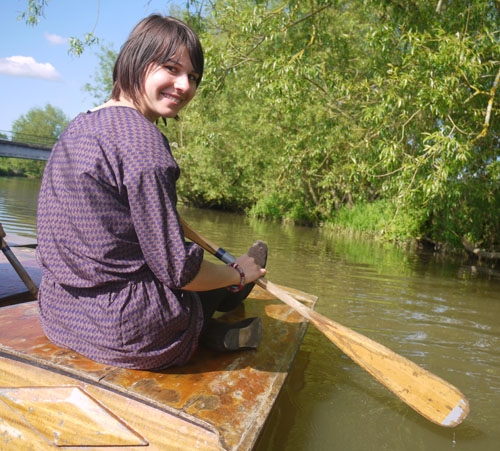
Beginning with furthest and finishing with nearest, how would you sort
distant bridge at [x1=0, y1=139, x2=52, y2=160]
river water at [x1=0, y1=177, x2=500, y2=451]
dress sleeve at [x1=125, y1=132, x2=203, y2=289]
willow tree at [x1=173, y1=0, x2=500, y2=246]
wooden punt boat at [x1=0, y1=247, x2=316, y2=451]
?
distant bridge at [x1=0, y1=139, x2=52, y2=160] → willow tree at [x1=173, y1=0, x2=500, y2=246] → river water at [x1=0, y1=177, x2=500, y2=451] → wooden punt boat at [x1=0, y1=247, x2=316, y2=451] → dress sleeve at [x1=125, y1=132, x2=203, y2=289]

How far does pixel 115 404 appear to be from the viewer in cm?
166

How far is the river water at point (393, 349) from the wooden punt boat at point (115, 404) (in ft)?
1.85

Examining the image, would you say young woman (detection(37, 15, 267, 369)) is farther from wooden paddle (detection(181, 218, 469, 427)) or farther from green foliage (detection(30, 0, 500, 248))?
green foliage (detection(30, 0, 500, 248))

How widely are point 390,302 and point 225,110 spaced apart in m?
14.6

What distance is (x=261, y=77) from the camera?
6.62 m

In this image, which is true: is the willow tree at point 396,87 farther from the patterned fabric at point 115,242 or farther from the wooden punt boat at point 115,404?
the patterned fabric at point 115,242

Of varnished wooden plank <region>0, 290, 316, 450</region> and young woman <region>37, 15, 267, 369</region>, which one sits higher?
young woman <region>37, 15, 267, 369</region>

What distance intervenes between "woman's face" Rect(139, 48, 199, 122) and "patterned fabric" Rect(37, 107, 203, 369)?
0.47 feet

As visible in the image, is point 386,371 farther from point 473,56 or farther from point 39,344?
point 473,56

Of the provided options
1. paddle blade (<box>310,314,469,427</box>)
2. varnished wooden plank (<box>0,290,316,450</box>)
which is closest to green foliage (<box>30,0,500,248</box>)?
paddle blade (<box>310,314,469,427</box>)

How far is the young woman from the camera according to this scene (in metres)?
1.51

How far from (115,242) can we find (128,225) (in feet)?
0.22

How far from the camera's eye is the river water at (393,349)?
2.33 m

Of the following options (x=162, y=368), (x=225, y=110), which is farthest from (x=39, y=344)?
(x=225, y=110)
